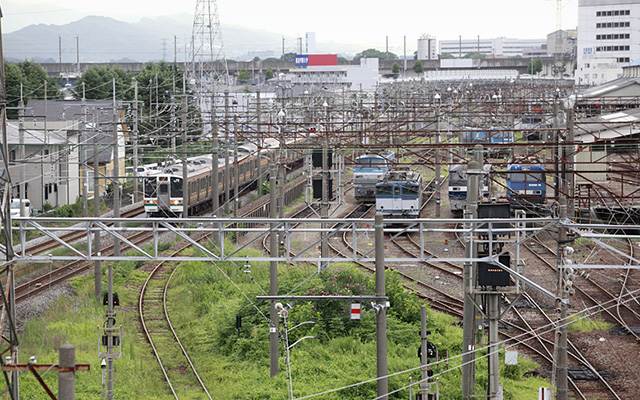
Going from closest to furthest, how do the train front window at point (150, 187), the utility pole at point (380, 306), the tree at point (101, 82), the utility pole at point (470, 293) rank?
the utility pole at point (380, 306) < the utility pole at point (470, 293) < the train front window at point (150, 187) < the tree at point (101, 82)

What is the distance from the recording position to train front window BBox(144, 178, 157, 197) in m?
23.9

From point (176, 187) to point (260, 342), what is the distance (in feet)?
38.1

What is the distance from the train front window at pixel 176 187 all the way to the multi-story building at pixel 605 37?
56880 millimetres

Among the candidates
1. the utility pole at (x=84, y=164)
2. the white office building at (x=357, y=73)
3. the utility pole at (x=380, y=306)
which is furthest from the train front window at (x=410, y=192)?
the white office building at (x=357, y=73)

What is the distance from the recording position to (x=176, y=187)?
23844 mm

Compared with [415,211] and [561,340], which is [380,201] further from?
[561,340]

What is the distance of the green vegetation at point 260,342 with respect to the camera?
11164 millimetres

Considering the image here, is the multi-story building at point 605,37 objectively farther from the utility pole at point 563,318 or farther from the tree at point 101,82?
the utility pole at point 563,318

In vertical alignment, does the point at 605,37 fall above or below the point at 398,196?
above

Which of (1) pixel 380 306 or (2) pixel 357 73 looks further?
(2) pixel 357 73

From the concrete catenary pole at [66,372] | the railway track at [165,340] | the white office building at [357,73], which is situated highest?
the white office building at [357,73]

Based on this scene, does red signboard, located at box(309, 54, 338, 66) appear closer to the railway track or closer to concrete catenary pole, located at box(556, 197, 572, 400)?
the railway track

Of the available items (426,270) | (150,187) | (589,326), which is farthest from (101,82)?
(589,326)

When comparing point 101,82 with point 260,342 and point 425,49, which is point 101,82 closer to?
point 260,342
